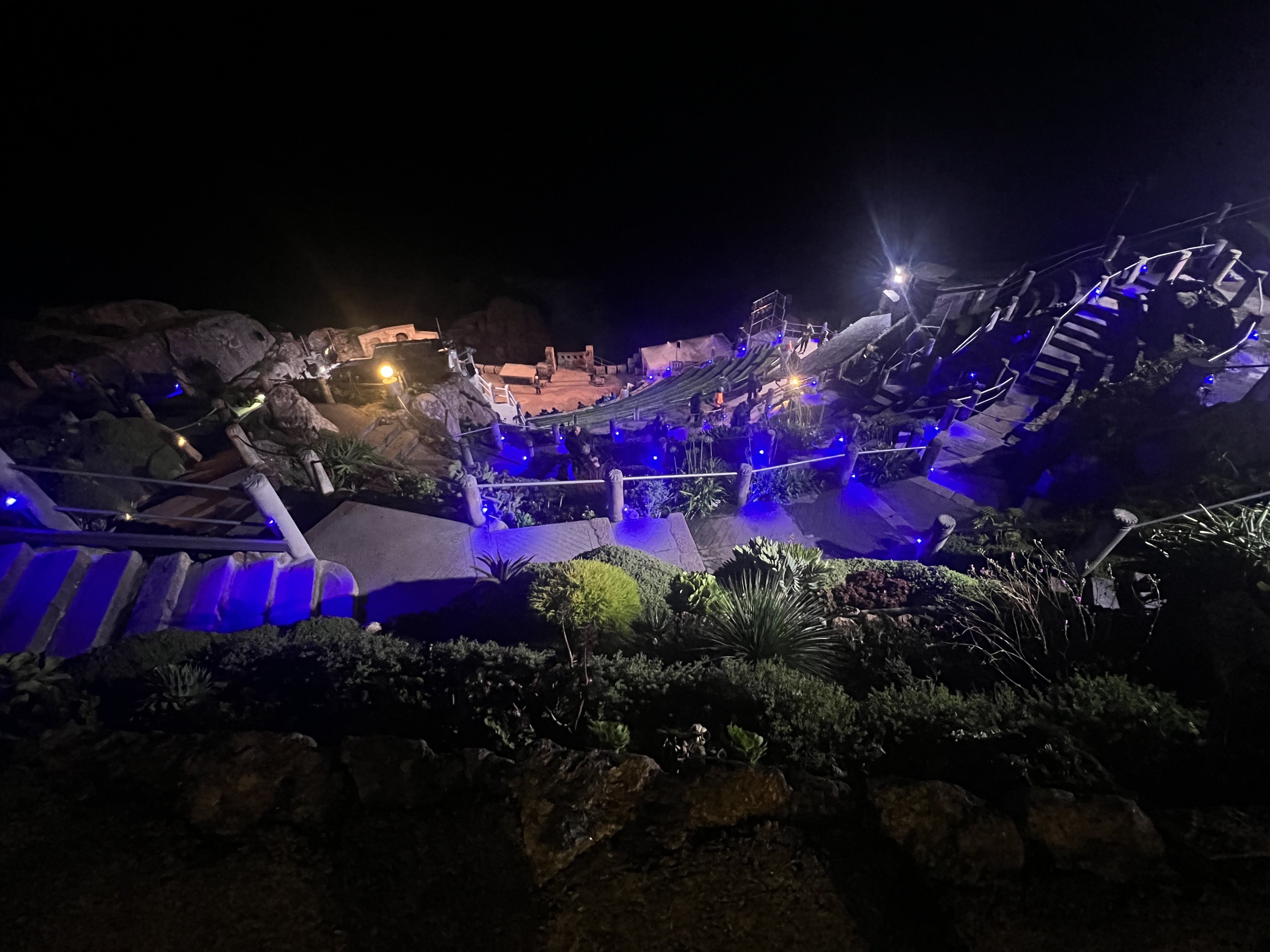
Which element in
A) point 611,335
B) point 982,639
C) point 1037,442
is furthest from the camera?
point 611,335

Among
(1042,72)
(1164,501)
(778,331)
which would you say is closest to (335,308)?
(778,331)

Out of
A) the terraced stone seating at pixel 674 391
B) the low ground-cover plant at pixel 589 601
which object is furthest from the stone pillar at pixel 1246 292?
the low ground-cover plant at pixel 589 601

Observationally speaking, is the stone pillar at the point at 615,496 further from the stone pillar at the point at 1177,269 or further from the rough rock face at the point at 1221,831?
the stone pillar at the point at 1177,269

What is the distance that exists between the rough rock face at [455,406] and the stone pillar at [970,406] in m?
13.4

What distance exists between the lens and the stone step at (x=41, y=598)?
4.57 m

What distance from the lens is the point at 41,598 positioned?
15.8 feet

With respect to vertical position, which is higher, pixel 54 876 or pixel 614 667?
pixel 614 667

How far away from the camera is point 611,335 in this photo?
34969 mm

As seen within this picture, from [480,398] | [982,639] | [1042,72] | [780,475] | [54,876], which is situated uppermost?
[1042,72]

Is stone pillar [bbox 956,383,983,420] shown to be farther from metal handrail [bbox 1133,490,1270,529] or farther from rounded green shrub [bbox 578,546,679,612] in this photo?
rounded green shrub [bbox 578,546,679,612]

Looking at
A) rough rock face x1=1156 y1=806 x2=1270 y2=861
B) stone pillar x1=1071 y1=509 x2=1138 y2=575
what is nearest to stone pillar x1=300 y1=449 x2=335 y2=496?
rough rock face x1=1156 y1=806 x2=1270 y2=861

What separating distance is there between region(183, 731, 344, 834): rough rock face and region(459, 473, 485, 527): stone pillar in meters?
4.76

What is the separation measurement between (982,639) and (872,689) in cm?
194

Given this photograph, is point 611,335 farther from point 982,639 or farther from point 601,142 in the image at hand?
point 982,639
